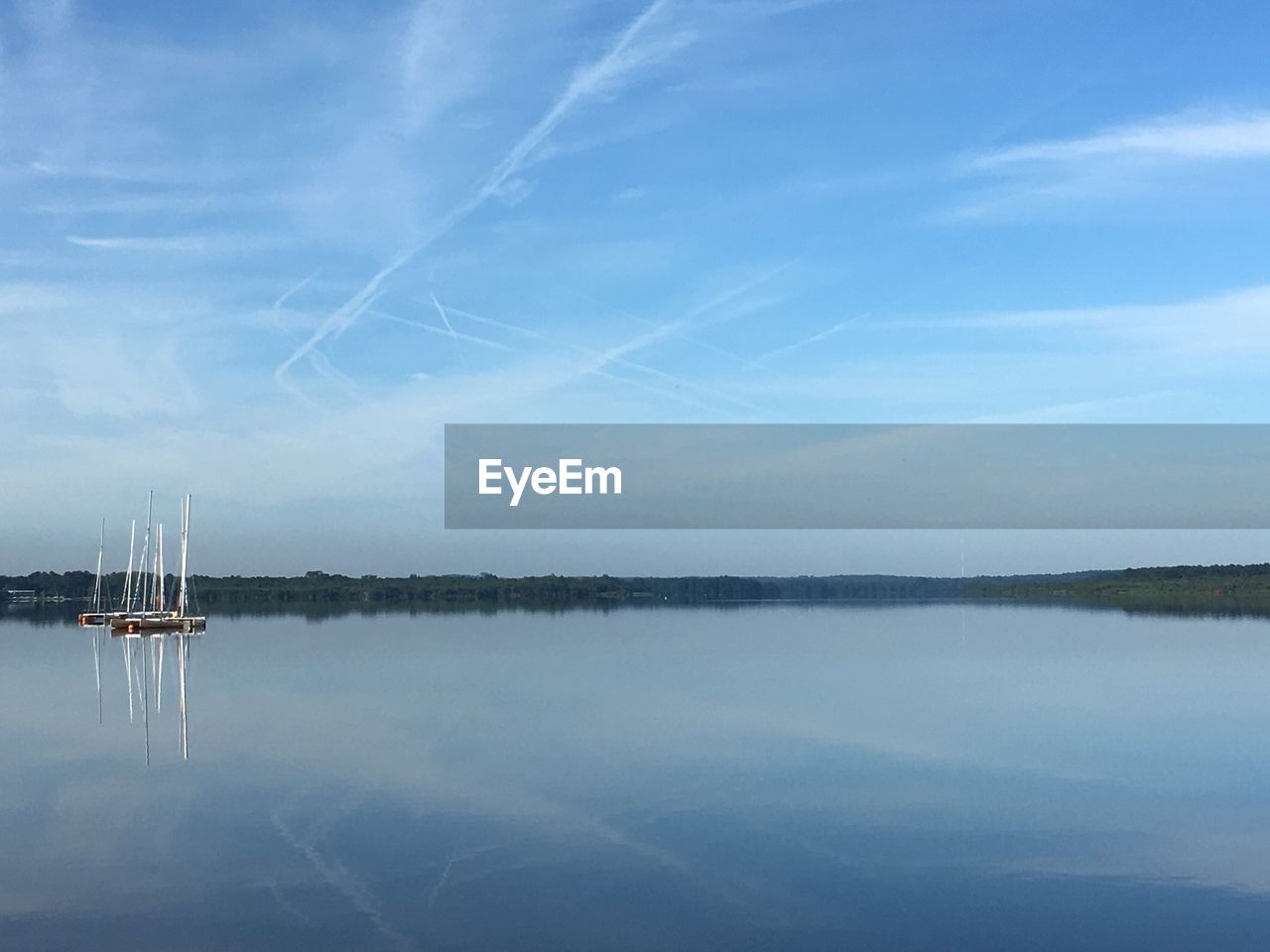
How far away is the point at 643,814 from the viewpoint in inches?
675

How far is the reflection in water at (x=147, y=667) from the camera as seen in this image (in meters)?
28.3

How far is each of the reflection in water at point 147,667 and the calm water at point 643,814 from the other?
290 mm

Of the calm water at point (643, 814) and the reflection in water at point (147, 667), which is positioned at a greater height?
the reflection in water at point (147, 667)

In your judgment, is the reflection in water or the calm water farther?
the reflection in water

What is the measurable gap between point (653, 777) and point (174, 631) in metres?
56.2

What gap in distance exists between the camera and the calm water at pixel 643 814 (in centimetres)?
1211

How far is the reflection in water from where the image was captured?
2830 cm

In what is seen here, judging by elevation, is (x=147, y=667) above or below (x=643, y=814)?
above

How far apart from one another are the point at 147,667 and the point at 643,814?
31.1 meters

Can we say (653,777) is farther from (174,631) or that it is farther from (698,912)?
(174,631)

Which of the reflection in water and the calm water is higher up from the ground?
the reflection in water

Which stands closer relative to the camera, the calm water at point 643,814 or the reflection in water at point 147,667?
the calm water at point 643,814

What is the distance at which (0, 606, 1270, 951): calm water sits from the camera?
477 inches

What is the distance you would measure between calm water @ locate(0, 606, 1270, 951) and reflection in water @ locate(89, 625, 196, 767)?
0.95 feet
